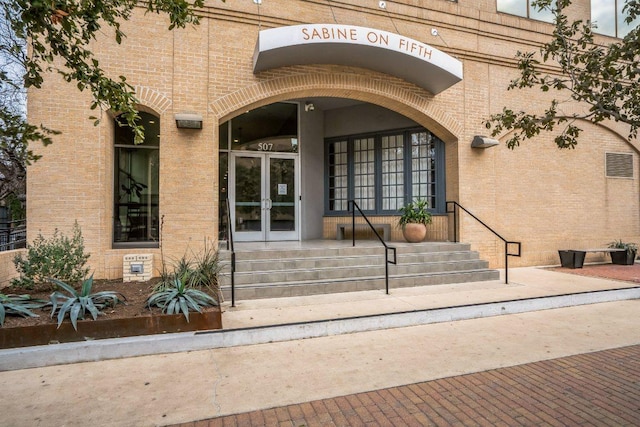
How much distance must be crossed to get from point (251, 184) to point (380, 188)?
370 centimetres

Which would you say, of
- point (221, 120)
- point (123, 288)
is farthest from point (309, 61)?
point (123, 288)

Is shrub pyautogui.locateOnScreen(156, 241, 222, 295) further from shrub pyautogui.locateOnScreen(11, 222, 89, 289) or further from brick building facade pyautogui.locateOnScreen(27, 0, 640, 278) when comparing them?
shrub pyautogui.locateOnScreen(11, 222, 89, 289)

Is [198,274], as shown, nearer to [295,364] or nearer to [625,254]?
[295,364]

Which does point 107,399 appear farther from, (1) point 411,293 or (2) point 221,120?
(2) point 221,120

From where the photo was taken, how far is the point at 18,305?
4473 millimetres

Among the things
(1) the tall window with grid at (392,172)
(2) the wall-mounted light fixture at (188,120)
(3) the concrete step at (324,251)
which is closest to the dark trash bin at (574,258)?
(3) the concrete step at (324,251)

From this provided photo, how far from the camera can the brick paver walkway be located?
9.34 feet

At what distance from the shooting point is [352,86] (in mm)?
8320

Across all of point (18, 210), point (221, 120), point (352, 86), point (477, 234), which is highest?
point (352, 86)

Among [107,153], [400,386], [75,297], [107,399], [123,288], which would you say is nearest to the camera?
[107,399]

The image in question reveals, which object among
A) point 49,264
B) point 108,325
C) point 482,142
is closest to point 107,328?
point 108,325

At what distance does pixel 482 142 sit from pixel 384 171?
2761mm

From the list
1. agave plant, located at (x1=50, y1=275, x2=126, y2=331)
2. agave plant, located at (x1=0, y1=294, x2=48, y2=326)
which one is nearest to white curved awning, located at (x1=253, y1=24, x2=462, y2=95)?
agave plant, located at (x1=50, y1=275, x2=126, y2=331)

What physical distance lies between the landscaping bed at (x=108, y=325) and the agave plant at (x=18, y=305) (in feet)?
0.21
